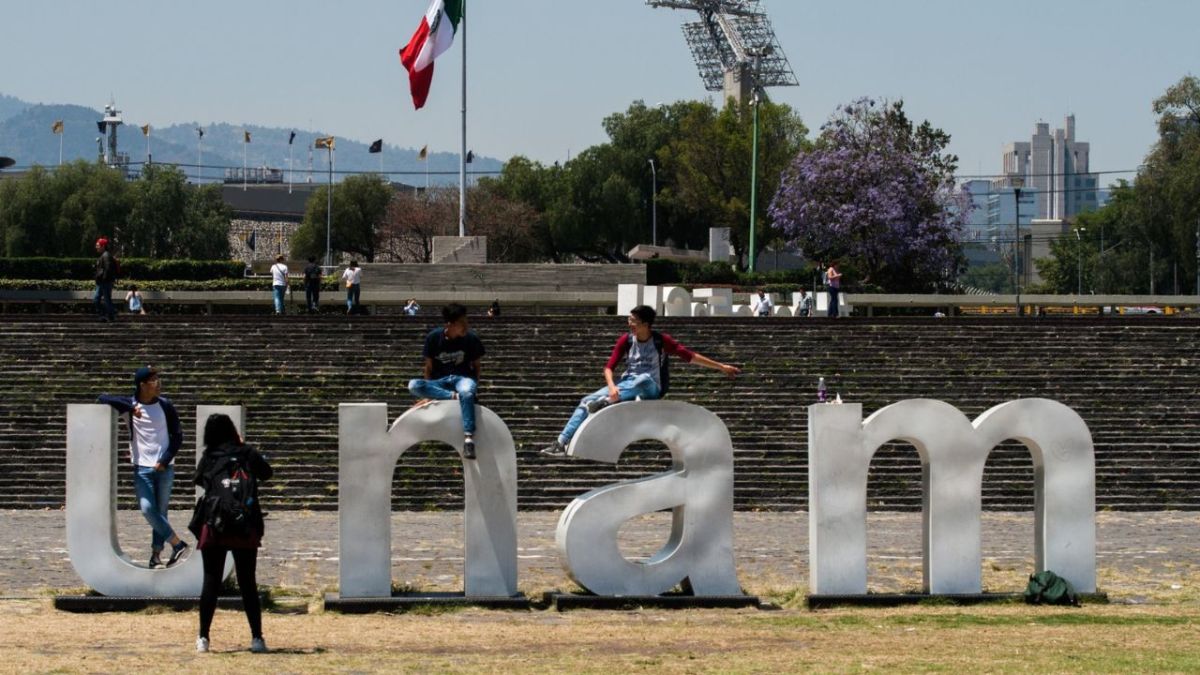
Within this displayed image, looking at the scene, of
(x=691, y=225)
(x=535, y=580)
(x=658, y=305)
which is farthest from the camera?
(x=691, y=225)

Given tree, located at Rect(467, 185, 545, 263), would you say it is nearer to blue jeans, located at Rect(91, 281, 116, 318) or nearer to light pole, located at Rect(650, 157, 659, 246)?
light pole, located at Rect(650, 157, 659, 246)

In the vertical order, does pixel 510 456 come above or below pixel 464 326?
below

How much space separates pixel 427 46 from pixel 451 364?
27.6 metres

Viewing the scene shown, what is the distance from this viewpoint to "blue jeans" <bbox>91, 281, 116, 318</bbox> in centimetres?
2580

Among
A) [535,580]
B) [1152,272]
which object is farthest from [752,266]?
[535,580]

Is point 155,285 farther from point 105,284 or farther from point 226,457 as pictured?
point 226,457

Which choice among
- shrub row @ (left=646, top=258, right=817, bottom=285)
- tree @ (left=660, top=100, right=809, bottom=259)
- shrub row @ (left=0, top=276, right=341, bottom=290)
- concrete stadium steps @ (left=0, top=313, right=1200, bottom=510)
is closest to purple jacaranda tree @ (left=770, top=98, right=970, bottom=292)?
shrub row @ (left=646, top=258, right=817, bottom=285)

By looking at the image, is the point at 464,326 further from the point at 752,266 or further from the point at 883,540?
the point at 752,266

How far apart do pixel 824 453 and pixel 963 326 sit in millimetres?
14115

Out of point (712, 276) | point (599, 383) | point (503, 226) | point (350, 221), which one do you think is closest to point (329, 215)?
point (503, 226)

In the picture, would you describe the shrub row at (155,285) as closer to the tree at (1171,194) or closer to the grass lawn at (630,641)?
the tree at (1171,194)

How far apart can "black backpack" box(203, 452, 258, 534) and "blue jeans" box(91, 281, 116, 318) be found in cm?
1662

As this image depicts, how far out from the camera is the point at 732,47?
79.2m

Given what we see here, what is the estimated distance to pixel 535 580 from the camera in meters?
13.3
